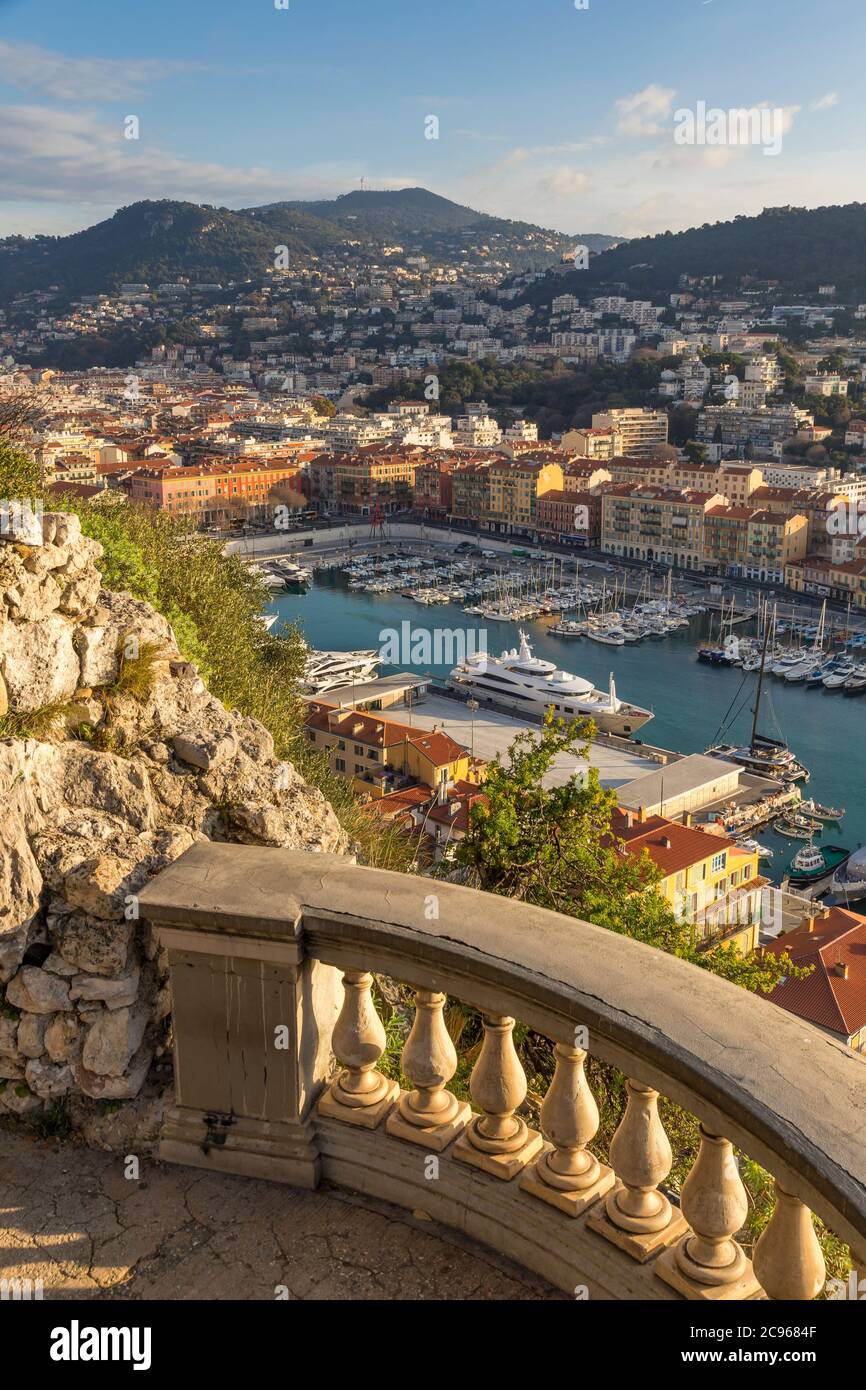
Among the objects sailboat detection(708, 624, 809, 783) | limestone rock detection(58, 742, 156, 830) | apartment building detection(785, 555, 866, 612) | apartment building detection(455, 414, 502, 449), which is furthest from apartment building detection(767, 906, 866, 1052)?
apartment building detection(455, 414, 502, 449)

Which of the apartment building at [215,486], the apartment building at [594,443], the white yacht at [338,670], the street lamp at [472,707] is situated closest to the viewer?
the street lamp at [472,707]

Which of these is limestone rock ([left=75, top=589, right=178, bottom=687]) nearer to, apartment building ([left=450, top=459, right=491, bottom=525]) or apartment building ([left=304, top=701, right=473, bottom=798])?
apartment building ([left=304, top=701, right=473, bottom=798])

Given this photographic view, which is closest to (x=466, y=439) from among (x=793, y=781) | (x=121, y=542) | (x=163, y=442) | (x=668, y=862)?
(x=163, y=442)

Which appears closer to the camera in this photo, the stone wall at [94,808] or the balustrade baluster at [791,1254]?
the balustrade baluster at [791,1254]

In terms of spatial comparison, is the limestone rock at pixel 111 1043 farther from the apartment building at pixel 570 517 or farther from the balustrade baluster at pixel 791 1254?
the apartment building at pixel 570 517

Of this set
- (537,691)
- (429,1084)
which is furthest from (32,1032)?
(537,691)

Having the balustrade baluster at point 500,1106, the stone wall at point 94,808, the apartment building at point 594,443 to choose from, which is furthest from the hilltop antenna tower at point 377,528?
the balustrade baluster at point 500,1106
